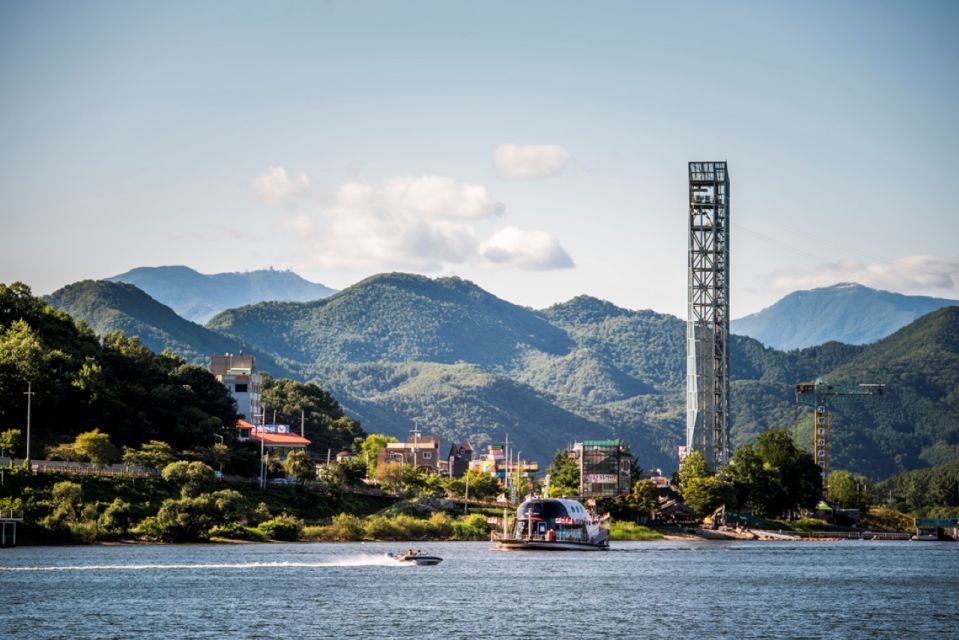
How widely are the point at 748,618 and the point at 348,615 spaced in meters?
23.2

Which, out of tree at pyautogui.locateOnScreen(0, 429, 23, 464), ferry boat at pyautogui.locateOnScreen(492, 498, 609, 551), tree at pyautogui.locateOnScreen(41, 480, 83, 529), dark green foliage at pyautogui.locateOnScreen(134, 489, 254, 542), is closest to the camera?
tree at pyautogui.locateOnScreen(41, 480, 83, 529)

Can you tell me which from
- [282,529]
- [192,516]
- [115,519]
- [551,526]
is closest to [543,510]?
[551,526]

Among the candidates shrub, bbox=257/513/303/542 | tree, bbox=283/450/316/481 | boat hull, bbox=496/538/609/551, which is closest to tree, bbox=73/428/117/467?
shrub, bbox=257/513/303/542

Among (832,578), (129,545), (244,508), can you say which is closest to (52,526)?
(129,545)

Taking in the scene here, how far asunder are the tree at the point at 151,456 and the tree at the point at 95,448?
2.71m

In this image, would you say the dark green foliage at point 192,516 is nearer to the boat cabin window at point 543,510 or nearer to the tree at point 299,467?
the tree at point 299,467

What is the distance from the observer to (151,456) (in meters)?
160

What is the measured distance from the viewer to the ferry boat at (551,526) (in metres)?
154

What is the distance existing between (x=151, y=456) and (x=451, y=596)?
73.0 meters

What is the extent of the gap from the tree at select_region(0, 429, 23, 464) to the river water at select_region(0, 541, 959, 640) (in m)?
23.1

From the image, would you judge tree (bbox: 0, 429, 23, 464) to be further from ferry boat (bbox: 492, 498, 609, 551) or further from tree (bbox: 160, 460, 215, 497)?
ferry boat (bbox: 492, 498, 609, 551)

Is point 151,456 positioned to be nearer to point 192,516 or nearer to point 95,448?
point 95,448

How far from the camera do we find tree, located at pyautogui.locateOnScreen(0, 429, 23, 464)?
493 feet

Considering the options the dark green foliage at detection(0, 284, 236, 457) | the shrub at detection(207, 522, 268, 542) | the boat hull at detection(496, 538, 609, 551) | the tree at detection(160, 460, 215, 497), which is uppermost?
the dark green foliage at detection(0, 284, 236, 457)
